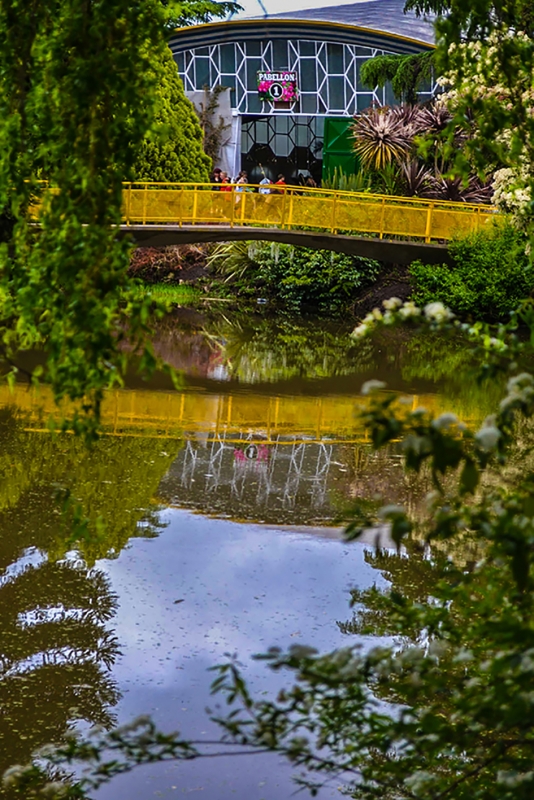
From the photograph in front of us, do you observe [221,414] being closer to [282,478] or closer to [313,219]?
[282,478]

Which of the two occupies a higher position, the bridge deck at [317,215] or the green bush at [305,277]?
the bridge deck at [317,215]

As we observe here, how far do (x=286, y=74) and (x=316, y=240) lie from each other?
63.2 feet

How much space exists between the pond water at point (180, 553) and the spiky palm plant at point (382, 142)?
1344cm

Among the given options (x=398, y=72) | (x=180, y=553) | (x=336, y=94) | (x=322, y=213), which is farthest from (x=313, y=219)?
(x=336, y=94)

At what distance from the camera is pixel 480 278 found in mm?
23500

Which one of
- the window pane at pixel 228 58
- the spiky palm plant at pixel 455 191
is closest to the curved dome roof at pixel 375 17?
the window pane at pixel 228 58

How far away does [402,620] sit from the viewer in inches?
142

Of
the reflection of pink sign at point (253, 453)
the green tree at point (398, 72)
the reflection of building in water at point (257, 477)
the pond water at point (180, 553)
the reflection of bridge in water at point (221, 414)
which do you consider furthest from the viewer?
the green tree at point (398, 72)

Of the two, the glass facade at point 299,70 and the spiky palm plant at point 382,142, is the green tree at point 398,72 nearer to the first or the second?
the spiky palm plant at point 382,142

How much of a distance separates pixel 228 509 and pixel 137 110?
25.2 ft

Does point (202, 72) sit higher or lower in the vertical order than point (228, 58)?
lower

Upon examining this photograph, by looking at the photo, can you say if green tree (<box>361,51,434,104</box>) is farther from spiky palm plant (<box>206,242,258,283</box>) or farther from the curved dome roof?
the curved dome roof

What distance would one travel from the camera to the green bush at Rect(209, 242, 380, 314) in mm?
27844

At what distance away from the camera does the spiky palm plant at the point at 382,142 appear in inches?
1162
